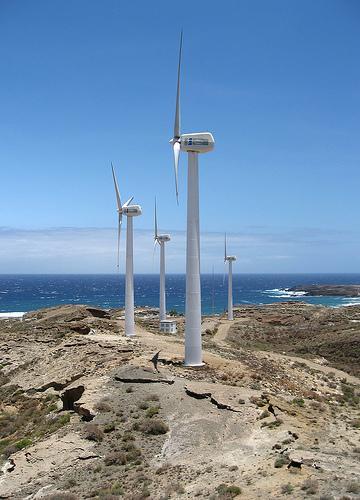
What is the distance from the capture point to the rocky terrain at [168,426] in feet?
55.5

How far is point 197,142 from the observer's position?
99.5ft

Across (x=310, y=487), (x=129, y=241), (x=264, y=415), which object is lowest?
(x=264, y=415)

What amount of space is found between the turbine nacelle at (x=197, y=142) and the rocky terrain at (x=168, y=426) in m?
13.4

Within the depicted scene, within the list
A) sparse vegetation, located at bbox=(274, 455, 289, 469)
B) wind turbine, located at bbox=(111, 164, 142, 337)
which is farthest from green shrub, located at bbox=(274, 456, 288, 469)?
wind turbine, located at bbox=(111, 164, 142, 337)

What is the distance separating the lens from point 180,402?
2519cm

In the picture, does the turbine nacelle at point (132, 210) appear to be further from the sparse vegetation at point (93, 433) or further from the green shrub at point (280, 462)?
the green shrub at point (280, 462)

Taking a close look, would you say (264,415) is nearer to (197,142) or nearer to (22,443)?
(22,443)

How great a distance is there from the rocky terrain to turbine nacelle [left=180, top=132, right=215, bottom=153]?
13.4 metres

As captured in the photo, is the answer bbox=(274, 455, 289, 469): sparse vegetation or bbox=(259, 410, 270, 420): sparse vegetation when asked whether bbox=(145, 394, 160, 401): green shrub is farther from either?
bbox=(274, 455, 289, 469): sparse vegetation

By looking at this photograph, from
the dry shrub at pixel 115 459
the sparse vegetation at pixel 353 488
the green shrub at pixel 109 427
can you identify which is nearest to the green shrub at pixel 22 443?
the green shrub at pixel 109 427

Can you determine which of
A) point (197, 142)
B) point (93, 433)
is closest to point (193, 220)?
point (197, 142)

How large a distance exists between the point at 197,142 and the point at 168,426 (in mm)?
16266

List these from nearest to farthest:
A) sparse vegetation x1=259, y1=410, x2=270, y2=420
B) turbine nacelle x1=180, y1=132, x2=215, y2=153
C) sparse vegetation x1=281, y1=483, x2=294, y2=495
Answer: sparse vegetation x1=281, y1=483, x2=294, y2=495
sparse vegetation x1=259, y1=410, x2=270, y2=420
turbine nacelle x1=180, y1=132, x2=215, y2=153

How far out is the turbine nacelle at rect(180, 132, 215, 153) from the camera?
3030cm
